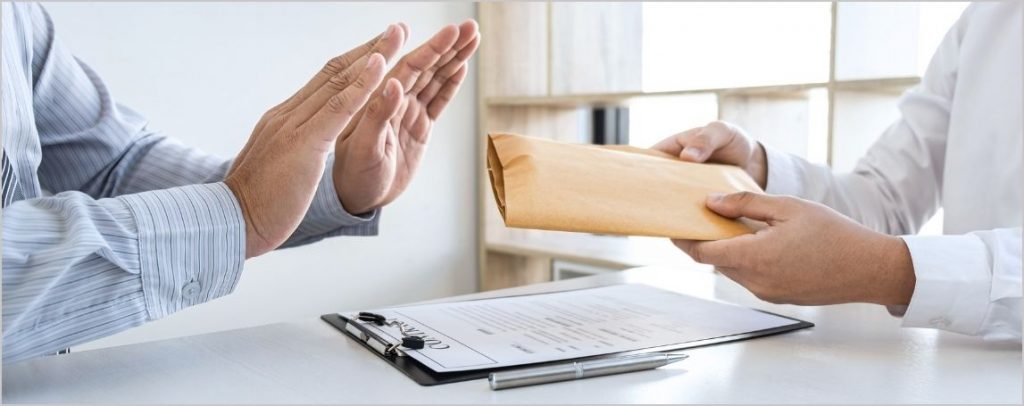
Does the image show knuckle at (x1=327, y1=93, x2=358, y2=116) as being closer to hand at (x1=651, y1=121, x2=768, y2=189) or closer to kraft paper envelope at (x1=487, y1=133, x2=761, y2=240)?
kraft paper envelope at (x1=487, y1=133, x2=761, y2=240)

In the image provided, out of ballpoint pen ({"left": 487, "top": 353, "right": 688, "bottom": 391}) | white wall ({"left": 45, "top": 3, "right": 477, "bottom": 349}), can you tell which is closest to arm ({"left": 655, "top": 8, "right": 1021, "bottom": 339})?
ballpoint pen ({"left": 487, "top": 353, "right": 688, "bottom": 391})

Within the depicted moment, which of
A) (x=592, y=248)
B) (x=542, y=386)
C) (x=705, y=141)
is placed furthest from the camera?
(x=592, y=248)

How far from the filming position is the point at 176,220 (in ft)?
2.28

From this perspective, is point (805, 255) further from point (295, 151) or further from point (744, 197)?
point (295, 151)

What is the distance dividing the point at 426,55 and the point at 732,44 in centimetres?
164

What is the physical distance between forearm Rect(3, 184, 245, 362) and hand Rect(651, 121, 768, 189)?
527mm

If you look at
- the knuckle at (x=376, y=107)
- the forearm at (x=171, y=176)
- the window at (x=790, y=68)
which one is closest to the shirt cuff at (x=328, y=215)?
the forearm at (x=171, y=176)

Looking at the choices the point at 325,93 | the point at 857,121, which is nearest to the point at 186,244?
the point at 325,93

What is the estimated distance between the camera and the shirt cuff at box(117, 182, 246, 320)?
2.23ft

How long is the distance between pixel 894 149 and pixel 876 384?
743 mm

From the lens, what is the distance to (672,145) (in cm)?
99

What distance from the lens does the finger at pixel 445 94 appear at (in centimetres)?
96

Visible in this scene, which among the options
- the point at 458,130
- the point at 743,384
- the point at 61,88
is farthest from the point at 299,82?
the point at 743,384

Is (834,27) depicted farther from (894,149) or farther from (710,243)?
(710,243)
